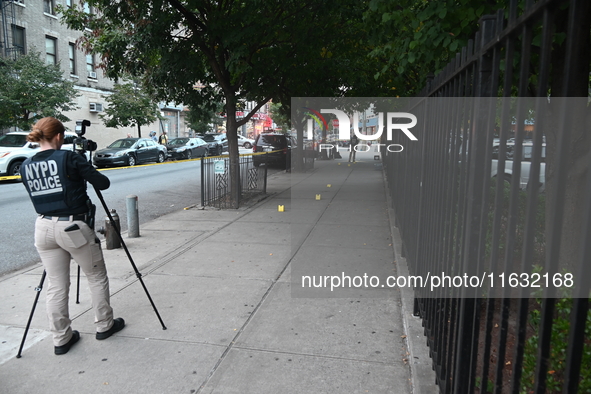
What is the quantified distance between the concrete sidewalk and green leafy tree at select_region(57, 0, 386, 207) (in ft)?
14.9

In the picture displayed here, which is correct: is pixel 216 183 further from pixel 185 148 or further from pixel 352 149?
pixel 185 148

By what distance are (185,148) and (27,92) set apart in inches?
438

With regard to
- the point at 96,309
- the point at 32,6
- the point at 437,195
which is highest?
the point at 32,6

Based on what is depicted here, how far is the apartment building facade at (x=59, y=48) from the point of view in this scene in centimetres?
2606

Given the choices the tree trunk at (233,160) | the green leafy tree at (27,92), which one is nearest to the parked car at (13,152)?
the green leafy tree at (27,92)

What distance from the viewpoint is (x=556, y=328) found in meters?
3.26

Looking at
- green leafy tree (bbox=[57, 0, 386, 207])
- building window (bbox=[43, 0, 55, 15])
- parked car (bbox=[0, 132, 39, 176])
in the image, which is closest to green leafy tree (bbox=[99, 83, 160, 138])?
building window (bbox=[43, 0, 55, 15])

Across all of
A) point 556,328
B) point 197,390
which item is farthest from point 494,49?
point 197,390

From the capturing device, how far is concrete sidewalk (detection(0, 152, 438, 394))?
345 centimetres

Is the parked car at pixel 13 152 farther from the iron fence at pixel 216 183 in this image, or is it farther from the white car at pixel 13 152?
the iron fence at pixel 216 183

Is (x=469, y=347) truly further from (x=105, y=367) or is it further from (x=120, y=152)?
(x=120, y=152)

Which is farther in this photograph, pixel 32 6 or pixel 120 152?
pixel 32 6

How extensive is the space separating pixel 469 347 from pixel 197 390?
1.90 metres

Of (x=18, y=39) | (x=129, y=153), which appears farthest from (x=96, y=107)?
(x=129, y=153)
